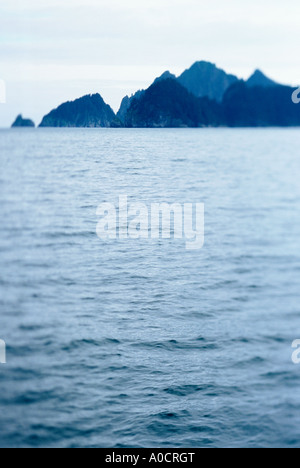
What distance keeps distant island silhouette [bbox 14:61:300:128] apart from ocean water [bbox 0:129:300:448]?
76 mm

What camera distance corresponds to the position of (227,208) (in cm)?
336

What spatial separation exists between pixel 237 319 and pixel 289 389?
0.60m

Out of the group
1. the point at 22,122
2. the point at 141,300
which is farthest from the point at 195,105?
the point at 141,300

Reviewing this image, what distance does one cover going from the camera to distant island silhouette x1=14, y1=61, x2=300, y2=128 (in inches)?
107

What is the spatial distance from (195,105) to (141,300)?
1348mm

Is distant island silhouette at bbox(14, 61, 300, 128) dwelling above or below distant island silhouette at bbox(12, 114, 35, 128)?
above

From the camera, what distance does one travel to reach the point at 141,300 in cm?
307

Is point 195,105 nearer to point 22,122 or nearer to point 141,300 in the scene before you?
point 22,122

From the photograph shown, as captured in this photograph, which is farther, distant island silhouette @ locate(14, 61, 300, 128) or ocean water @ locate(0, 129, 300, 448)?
ocean water @ locate(0, 129, 300, 448)

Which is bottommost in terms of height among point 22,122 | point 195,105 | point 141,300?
point 141,300

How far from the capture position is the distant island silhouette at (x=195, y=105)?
2.71m

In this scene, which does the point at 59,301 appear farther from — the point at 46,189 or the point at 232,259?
the point at 232,259
